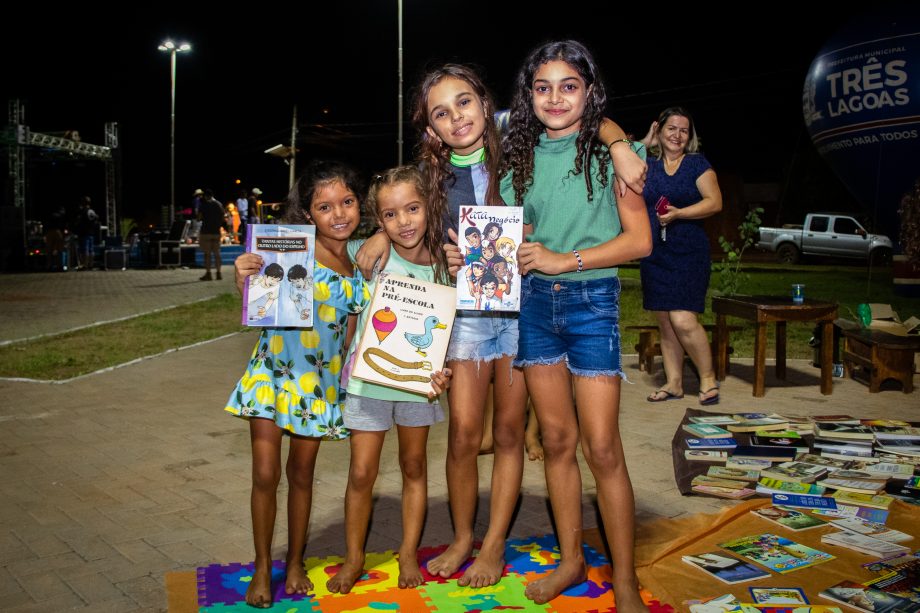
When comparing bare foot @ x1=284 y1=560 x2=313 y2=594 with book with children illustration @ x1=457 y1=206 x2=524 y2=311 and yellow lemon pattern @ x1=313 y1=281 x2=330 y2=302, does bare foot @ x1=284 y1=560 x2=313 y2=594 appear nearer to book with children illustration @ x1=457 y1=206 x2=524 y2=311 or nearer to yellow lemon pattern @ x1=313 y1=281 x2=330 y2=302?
yellow lemon pattern @ x1=313 y1=281 x2=330 y2=302

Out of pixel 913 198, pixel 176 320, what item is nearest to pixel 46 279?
pixel 176 320

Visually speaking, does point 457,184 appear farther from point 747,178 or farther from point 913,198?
point 747,178

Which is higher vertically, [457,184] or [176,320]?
[457,184]

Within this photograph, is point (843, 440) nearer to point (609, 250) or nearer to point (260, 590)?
point (609, 250)

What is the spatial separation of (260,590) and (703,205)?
436cm

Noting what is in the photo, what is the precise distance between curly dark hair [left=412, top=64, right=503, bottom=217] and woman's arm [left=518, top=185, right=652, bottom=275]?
1.19 ft

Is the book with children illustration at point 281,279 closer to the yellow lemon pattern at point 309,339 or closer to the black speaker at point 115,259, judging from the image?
the yellow lemon pattern at point 309,339

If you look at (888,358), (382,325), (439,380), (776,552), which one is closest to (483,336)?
(439,380)

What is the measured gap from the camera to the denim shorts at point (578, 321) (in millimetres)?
3062

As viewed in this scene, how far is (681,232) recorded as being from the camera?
658 cm

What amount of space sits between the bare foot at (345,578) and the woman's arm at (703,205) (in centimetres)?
390

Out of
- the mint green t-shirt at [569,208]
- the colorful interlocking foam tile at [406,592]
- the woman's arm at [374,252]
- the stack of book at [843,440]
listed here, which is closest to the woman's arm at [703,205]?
the stack of book at [843,440]

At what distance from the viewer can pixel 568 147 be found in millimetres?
3113

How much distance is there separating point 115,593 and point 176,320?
968cm
